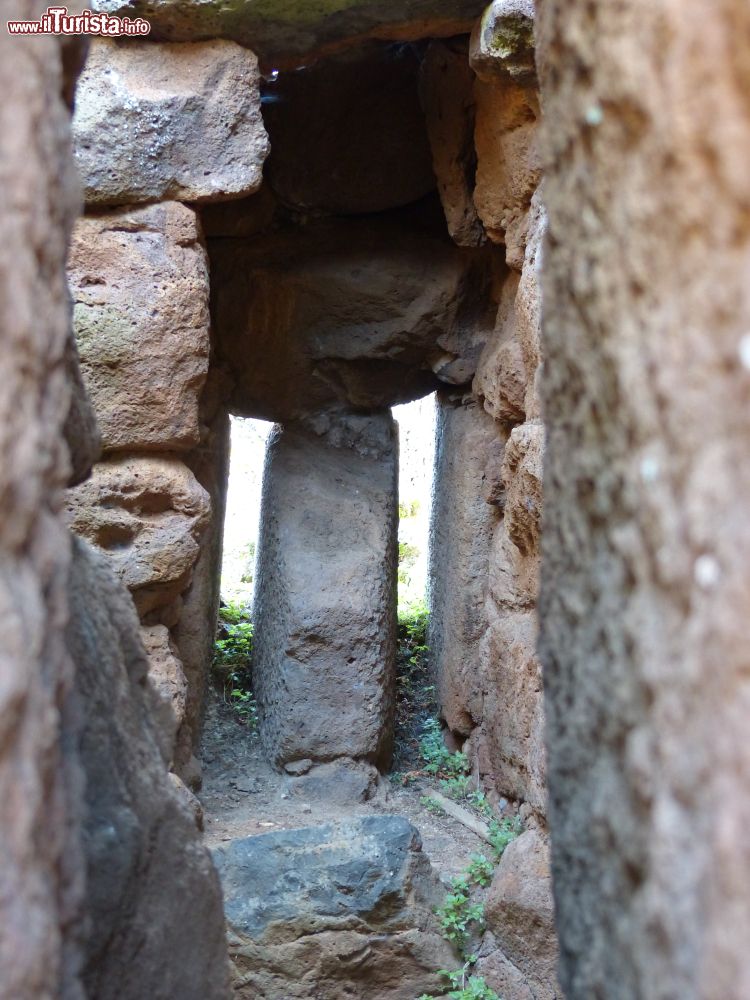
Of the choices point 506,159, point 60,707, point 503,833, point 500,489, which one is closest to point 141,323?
point 506,159

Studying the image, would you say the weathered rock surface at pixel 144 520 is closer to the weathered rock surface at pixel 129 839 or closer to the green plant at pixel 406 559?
the weathered rock surface at pixel 129 839

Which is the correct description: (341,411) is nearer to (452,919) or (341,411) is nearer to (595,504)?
(452,919)

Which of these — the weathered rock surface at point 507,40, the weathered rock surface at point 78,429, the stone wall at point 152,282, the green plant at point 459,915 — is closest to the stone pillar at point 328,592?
the green plant at point 459,915

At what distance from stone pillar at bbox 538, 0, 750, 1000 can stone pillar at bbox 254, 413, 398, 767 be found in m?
2.68

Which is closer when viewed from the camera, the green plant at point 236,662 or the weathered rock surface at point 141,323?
the weathered rock surface at point 141,323

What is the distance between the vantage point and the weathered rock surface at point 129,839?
1.27 metres

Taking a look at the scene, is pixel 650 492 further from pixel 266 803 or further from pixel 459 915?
pixel 266 803

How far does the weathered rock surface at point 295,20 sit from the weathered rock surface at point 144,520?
3.94 ft

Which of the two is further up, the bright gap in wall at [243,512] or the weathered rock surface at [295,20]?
the weathered rock surface at [295,20]

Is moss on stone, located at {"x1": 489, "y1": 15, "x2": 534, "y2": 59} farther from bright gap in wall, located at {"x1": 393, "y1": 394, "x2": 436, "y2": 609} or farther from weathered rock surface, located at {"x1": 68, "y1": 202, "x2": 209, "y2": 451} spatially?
bright gap in wall, located at {"x1": 393, "y1": 394, "x2": 436, "y2": 609}

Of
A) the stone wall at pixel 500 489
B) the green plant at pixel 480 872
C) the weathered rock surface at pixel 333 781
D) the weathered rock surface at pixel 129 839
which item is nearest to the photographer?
the weathered rock surface at pixel 129 839

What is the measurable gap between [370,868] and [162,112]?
6.99 feet

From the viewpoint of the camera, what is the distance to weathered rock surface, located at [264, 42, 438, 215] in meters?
3.94

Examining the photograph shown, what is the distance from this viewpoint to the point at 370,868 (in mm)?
2986
